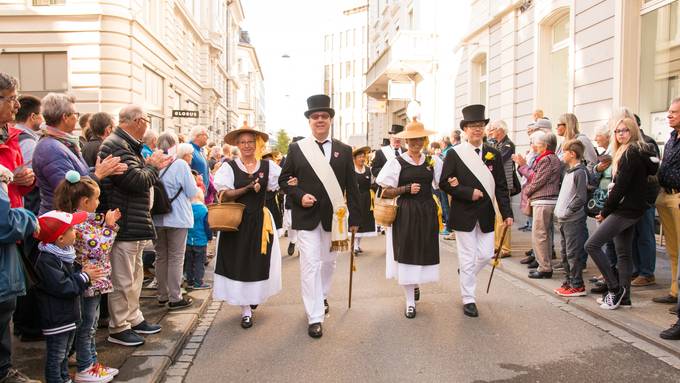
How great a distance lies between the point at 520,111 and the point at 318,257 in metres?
10.7

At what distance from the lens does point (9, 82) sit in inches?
144

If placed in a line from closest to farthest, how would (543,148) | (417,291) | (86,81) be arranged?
(417,291)
(543,148)
(86,81)

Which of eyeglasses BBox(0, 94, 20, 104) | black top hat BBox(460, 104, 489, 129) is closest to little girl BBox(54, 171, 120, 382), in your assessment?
eyeglasses BBox(0, 94, 20, 104)

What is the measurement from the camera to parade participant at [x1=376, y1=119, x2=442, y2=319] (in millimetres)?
5977

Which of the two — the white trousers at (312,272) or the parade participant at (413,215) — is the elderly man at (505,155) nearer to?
the parade participant at (413,215)

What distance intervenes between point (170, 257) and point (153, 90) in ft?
64.0

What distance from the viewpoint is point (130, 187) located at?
464 cm

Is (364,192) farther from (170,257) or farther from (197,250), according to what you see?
(170,257)

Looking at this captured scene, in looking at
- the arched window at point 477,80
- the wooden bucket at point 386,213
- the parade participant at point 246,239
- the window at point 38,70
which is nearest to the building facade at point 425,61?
the arched window at point 477,80

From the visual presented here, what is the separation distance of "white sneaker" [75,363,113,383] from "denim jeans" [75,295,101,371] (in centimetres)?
3

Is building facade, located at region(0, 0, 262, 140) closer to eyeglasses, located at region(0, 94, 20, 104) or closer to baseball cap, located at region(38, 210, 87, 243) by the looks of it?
eyeglasses, located at region(0, 94, 20, 104)

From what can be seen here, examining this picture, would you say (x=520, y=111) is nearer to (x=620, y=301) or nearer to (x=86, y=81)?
(x=620, y=301)

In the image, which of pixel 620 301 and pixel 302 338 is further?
pixel 620 301

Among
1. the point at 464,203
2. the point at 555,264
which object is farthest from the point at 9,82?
the point at 555,264
